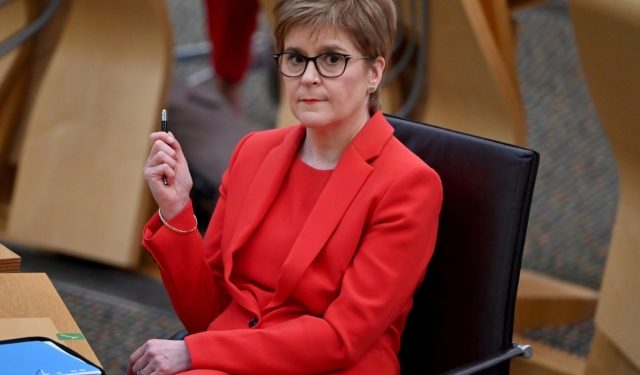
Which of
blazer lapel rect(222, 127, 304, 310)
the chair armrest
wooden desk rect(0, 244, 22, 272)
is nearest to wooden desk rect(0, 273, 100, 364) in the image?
wooden desk rect(0, 244, 22, 272)

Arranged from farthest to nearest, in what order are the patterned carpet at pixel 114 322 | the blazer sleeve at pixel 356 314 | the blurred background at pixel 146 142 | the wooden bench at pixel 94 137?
the wooden bench at pixel 94 137 → the patterned carpet at pixel 114 322 → the blurred background at pixel 146 142 → the blazer sleeve at pixel 356 314

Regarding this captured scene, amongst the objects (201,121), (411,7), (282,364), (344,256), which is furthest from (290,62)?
(201,121)

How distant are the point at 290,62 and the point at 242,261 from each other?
36cm

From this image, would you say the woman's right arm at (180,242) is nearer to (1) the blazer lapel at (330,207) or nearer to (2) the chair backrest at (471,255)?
(1) the blazer lapel at (330,207)

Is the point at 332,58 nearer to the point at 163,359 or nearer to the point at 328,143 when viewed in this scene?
the point at 328,143

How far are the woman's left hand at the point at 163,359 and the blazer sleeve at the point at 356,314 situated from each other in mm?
17

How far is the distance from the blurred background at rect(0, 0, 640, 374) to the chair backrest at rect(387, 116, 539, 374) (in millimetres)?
668

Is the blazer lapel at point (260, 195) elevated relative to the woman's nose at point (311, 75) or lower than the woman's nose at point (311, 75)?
lower

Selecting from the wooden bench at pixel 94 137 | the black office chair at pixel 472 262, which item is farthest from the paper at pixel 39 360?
the wooden bench at pixel 94 137

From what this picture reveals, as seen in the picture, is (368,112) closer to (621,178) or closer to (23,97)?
(621,178)

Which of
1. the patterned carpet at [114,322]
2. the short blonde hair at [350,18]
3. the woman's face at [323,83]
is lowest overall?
the patterned carpet at [114,322]

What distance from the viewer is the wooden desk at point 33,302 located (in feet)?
6.39

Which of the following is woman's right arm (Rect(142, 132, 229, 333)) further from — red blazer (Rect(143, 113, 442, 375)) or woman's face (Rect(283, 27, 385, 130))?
woman's face (Rect(283, 27, 385, 130))

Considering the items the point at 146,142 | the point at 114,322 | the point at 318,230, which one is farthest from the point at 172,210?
the point at 146,142
